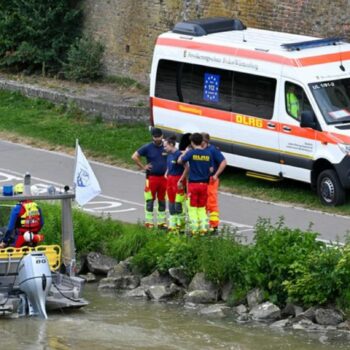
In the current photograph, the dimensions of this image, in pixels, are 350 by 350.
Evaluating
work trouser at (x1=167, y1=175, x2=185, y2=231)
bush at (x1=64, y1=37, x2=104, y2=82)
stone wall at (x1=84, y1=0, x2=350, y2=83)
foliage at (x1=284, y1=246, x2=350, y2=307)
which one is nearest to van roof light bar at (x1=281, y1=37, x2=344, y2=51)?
stone wall at (x1=84, y1=0, x2=350, y2=83)

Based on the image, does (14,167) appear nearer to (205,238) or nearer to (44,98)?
(44,98)

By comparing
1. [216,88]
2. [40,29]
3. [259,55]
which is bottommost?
[216,88]

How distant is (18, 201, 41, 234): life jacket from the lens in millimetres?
20750

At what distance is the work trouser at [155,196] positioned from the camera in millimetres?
23516

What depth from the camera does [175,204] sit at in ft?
75.9

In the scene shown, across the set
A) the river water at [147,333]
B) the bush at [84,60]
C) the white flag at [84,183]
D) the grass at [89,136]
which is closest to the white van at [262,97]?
the grass at [89,136]

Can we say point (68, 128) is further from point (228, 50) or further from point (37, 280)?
point (37, 280)

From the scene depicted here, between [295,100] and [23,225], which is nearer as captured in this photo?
[23,225]

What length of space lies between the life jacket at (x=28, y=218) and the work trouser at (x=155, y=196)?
9.99 feet

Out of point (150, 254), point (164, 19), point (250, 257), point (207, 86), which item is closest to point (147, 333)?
point (250, 257)

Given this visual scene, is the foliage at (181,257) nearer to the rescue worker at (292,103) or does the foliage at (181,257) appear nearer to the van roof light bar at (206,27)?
the rescue worker at (292,103)

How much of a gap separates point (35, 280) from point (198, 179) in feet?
12.0

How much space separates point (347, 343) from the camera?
1911 centimetres

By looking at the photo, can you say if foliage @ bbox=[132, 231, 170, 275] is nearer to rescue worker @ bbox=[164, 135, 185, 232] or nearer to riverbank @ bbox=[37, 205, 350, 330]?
riverbank @ bbox=[37, 205, 350, 330]
